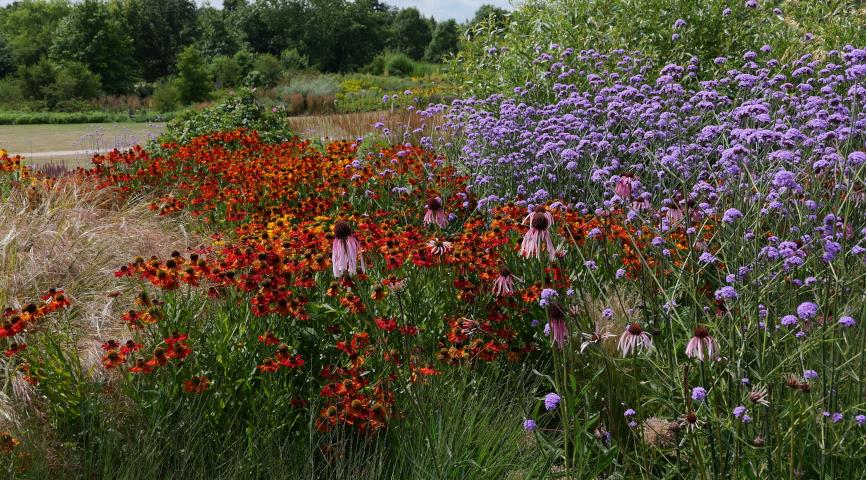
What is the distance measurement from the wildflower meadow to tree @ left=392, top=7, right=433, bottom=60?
233ft

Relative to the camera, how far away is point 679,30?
23.3 feet

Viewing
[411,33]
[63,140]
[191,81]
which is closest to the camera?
[63,140]

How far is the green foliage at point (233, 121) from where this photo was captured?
9.91m

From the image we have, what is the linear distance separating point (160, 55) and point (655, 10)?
164 ft

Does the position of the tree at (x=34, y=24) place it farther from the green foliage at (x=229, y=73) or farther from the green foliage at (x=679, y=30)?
the green foliage at (x=679, y=30)

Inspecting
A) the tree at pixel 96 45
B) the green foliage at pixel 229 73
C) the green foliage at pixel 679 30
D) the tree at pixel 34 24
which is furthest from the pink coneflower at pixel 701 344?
the tree at pixel 34 24

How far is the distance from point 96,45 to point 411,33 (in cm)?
4024

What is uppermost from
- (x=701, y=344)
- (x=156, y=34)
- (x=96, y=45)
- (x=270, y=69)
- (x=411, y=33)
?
(x=411, y=33)

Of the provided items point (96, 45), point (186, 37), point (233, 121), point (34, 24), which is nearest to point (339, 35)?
point (186, 37)

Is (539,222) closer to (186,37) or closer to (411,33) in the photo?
(186,37)

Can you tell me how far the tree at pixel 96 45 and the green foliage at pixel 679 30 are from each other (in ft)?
116

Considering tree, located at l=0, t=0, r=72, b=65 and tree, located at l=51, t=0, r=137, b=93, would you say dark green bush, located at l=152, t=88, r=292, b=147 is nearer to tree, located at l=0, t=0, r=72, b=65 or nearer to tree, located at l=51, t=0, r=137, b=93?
tree, located at l=51, t=0, r=137, b=93

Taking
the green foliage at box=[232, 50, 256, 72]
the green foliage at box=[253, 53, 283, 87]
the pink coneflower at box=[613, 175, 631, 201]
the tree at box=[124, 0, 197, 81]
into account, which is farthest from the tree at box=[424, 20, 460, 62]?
the pink coneflower at box=[613, 175, 631, 201]

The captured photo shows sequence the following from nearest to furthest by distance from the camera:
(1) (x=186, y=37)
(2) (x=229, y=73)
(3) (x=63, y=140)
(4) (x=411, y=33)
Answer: (3) (x=63, y=140), (2) (x=229, y=73), (1) (x=186, y=37), (4) (x=411, y=33)
